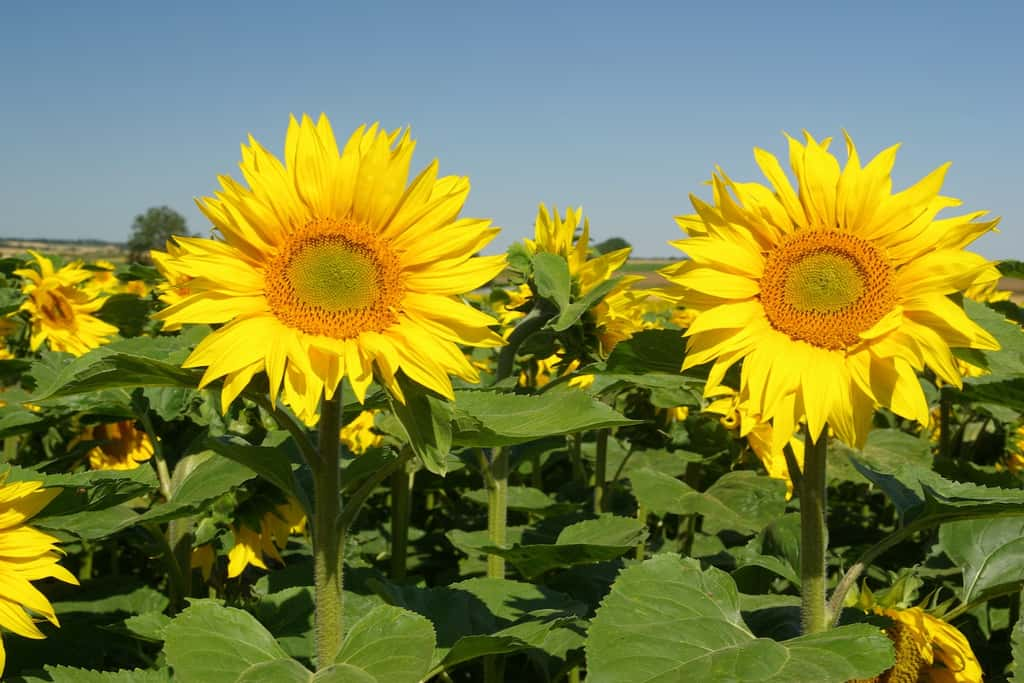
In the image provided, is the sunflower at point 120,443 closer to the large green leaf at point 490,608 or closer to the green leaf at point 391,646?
the large green leaf at point 490,608

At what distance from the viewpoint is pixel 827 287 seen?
201 centimetres

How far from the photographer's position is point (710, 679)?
1691 mm

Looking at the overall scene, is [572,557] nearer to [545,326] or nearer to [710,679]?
[545,326]

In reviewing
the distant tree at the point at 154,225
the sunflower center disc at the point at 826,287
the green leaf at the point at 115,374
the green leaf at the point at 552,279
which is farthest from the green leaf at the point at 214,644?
the distant tree at the point at 154,225

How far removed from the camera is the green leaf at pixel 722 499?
3.39 metres

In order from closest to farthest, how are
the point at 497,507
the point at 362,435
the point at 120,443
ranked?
the point at 497,507, the point at 120,443, the point at 362,435

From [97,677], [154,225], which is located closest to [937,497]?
[97,677]

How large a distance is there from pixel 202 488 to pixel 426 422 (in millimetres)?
906

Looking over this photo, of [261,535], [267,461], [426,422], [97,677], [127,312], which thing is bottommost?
[97,677]

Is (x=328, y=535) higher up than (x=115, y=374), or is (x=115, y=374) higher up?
(x=115, y=374)

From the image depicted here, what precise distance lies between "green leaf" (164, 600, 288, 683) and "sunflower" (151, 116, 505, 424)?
0.49m

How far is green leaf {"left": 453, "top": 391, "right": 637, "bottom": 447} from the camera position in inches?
72.5

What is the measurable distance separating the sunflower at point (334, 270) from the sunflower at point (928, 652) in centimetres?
135

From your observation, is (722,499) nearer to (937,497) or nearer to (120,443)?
(937,497)
